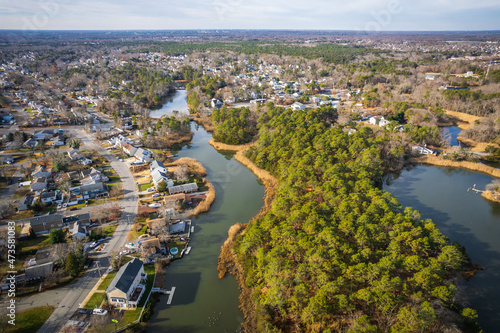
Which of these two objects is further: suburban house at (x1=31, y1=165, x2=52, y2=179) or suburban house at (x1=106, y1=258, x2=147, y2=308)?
suburban house at (x1=31, y1=165, x2=52, y2=179)

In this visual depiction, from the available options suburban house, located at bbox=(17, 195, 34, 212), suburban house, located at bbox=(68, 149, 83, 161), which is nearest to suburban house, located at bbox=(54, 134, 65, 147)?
suburban house, located at bbox=(68, 149, 83, 161)

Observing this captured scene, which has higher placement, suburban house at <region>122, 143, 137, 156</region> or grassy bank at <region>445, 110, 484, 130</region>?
grassy bank at <region>445, 110, 484, 130</region>

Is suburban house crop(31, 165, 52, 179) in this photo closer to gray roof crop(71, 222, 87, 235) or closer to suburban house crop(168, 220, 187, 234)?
gray roof crop(71, 222, 87, 235)

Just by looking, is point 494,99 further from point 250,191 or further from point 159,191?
point 159,191

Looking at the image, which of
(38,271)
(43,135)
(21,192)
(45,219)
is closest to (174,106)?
(43,135)

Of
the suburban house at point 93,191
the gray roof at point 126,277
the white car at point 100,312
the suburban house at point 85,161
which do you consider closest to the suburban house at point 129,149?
the suburban house at point 85,161

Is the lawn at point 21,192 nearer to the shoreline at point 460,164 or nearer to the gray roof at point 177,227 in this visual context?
the gray roof at point 177,227
